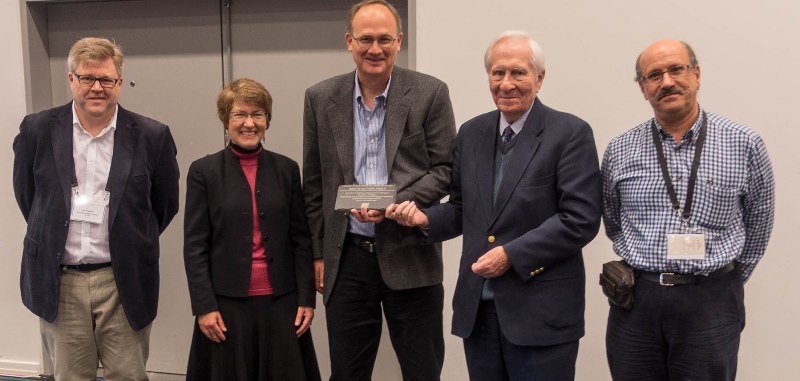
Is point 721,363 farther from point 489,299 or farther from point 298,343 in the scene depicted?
point 298,343

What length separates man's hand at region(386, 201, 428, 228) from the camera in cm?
229

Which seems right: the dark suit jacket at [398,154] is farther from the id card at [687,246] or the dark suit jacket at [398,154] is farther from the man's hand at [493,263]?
the id card at [687,246]

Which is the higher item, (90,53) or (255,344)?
(90,53)

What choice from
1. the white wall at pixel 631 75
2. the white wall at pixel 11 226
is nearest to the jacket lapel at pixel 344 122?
the white wall at pixel 631 75

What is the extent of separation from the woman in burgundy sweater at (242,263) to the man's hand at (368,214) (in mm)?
361

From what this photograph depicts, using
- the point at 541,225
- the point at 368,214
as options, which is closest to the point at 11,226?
the point at 368,214

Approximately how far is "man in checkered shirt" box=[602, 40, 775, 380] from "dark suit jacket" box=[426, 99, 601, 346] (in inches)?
7.2

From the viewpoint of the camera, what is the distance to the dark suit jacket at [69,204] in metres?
2.53

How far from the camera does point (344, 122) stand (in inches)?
98.1

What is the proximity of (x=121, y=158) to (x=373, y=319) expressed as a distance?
42.4 inches

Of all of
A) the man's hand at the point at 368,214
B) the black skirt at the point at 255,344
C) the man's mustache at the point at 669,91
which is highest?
the man's mustache at the point at 669,91

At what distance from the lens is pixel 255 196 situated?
253cm

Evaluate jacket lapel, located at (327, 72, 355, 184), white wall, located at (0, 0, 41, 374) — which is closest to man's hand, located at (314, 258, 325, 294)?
jacket lapel, located at (327, 72, 355, 184)

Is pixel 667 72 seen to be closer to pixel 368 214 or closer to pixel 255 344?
pixel 368 214
